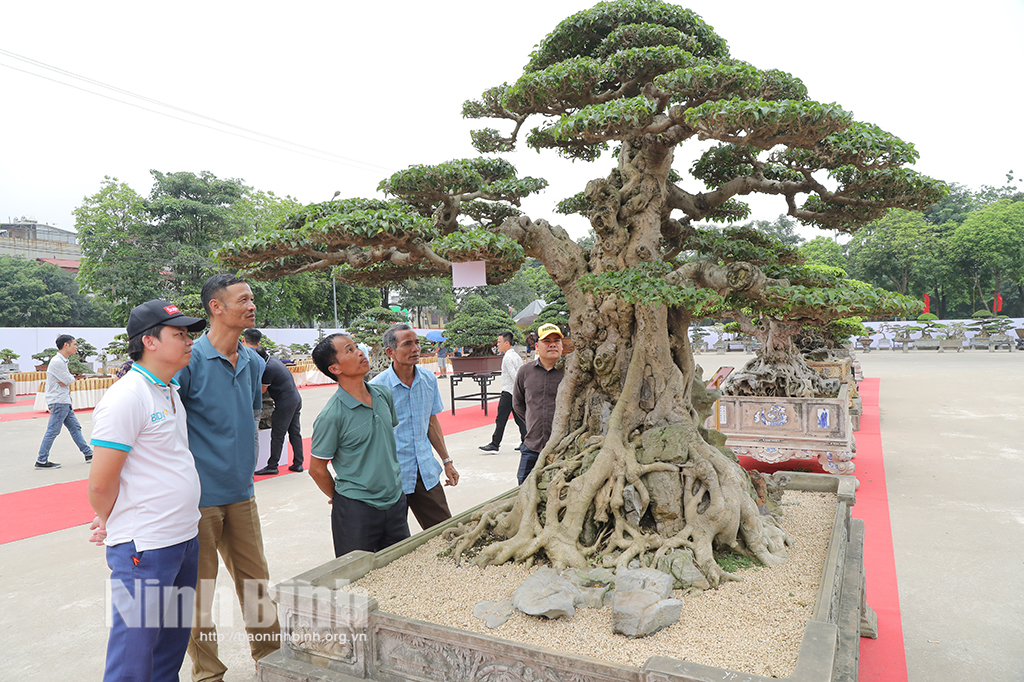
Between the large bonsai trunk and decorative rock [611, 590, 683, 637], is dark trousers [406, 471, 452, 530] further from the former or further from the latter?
decorative rock [611, 590, 683, 637]

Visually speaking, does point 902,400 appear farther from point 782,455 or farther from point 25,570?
point 25,570

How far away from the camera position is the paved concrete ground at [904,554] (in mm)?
2916

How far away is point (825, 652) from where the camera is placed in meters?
1.93

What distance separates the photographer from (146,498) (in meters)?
1.95

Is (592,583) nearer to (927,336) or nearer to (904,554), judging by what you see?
(904,554)

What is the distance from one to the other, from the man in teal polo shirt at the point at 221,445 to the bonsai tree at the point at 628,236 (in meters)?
0.49

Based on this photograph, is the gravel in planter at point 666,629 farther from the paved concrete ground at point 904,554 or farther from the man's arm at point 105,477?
the man's arm at point 105,477

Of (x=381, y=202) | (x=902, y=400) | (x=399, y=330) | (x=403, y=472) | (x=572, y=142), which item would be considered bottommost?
(x=902, y=400)

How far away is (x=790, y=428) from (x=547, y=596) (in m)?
4.55

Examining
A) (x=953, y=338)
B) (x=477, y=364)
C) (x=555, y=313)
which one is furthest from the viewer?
(x=953, y=338)

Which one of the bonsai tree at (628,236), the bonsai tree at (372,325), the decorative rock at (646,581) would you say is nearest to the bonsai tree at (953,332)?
the bonsai tree at (372,325)

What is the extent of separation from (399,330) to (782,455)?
469 cm

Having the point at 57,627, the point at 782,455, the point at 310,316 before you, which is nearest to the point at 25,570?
the point at 57,627

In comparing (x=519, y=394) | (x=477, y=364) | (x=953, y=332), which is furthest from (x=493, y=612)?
(x=953, y=332)
